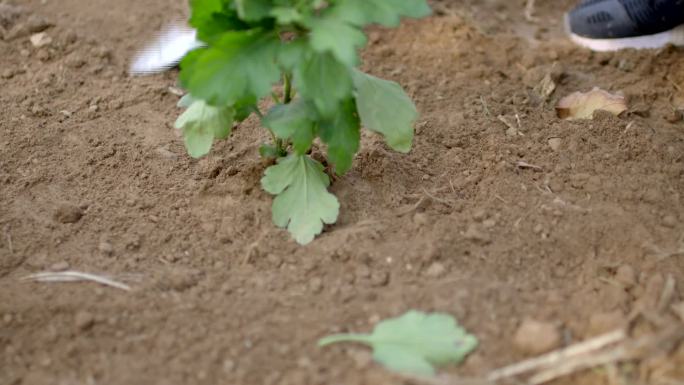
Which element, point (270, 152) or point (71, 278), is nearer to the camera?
point (71, 278)

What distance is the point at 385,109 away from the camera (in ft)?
7.71

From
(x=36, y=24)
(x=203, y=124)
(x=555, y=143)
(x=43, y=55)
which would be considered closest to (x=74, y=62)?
(x=43, y=55)

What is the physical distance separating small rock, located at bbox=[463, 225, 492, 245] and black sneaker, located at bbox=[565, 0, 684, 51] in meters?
1.64

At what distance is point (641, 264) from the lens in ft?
7.35

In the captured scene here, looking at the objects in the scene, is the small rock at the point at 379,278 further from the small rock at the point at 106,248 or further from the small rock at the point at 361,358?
the small rock at the point at 106,248

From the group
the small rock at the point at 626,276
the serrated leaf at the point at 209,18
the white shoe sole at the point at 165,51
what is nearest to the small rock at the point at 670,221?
the small rock at the point at 626,276

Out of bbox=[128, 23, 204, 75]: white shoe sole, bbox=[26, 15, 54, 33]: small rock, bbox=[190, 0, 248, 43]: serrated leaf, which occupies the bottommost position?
bbox=[128, 23, 204, 75]: white shoe sole

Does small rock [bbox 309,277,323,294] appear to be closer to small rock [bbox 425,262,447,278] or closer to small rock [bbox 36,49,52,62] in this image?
small rock [bbox 425,262,447,278]

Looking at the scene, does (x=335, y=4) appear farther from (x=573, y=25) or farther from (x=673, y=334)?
(x=573, y=25)

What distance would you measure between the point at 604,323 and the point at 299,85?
3.27ft

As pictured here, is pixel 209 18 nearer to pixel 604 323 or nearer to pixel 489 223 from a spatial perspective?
pixel 489 223

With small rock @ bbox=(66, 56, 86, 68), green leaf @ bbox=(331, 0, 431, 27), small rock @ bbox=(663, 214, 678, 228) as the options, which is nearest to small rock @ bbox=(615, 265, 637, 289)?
small rock @ bbox=(663, 214, 678, 228)

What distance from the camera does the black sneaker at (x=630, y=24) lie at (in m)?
3.41

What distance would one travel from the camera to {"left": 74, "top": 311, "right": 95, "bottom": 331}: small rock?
81.2 inches
